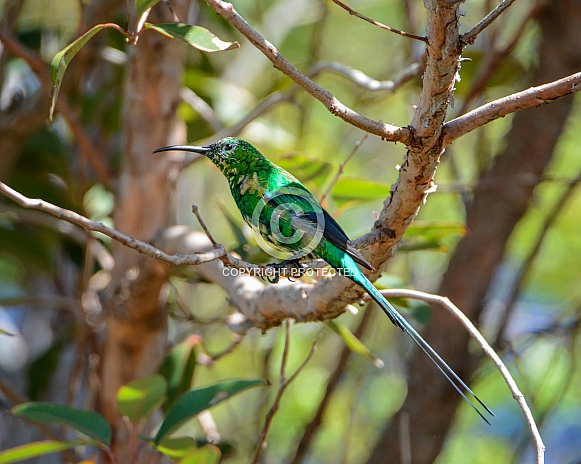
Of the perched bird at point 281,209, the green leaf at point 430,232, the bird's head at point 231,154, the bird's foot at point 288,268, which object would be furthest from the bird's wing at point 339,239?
the bird's head at point 231,154

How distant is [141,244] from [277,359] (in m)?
4.14

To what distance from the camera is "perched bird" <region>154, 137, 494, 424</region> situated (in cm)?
218

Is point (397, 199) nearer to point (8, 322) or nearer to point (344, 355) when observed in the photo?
point (344, 355)

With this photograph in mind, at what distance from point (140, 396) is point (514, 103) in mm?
1447

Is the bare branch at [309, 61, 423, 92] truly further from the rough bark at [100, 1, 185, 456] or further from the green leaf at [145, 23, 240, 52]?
the green leaf at [145, 23, 240, 52]

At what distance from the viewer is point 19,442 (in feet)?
12.8

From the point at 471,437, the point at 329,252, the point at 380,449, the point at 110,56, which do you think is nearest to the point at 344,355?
the point at 380,449

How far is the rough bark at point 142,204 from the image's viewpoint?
265 centimetres

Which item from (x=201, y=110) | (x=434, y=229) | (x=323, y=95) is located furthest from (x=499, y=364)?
(x=201, y=110)

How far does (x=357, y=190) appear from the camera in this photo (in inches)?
97.2

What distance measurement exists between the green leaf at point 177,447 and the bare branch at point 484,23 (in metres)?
1.43

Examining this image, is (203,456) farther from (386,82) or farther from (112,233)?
(386,82)

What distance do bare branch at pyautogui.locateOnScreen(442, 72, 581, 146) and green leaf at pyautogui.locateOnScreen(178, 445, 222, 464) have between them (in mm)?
1111

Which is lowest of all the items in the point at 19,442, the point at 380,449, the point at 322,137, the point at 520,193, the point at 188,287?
the point at 19,442
